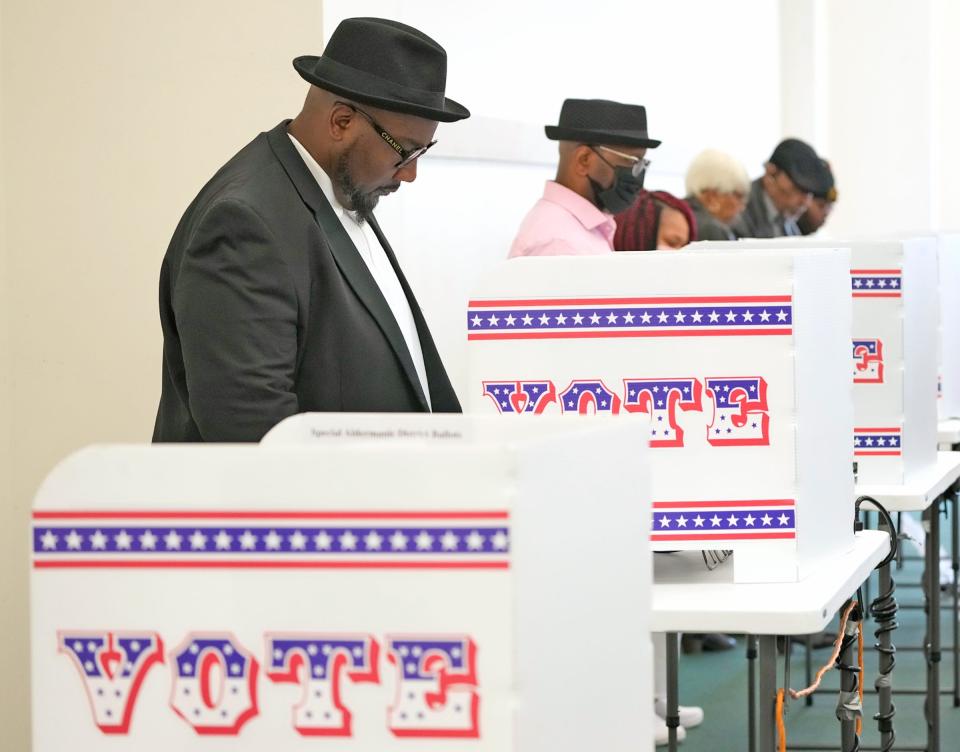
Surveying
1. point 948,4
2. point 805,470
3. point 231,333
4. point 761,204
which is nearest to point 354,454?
point 231,333

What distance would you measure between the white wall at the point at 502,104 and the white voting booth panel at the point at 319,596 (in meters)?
1.97

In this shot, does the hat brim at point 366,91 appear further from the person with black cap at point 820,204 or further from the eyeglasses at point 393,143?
the person with black cap at point 820,204

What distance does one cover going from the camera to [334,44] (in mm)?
2148

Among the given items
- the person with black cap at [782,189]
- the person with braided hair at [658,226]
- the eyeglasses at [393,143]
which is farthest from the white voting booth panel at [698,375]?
the person with black cap at [782,189]

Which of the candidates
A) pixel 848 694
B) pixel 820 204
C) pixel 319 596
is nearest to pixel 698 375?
pixel 848 694

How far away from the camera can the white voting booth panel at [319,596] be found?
111cm

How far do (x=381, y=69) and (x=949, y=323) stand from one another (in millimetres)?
2294

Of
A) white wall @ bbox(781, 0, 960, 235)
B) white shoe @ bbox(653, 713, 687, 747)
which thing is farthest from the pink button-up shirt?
white wall @ bbox(781, 0, 960, 235)

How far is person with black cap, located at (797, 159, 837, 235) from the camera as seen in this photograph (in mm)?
5453

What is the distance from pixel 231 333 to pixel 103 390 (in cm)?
119

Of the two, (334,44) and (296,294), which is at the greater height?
(334,44)

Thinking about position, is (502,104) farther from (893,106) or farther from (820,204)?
(893,106)

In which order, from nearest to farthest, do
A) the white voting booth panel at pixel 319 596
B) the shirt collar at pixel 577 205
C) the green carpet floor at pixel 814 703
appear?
the white voting booth panel at pixel 319 596
the shirt collar at pixel 577 205
the green carpet floor at pixel 814 703

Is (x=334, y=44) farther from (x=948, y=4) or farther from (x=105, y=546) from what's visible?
(x=948, y=4)
